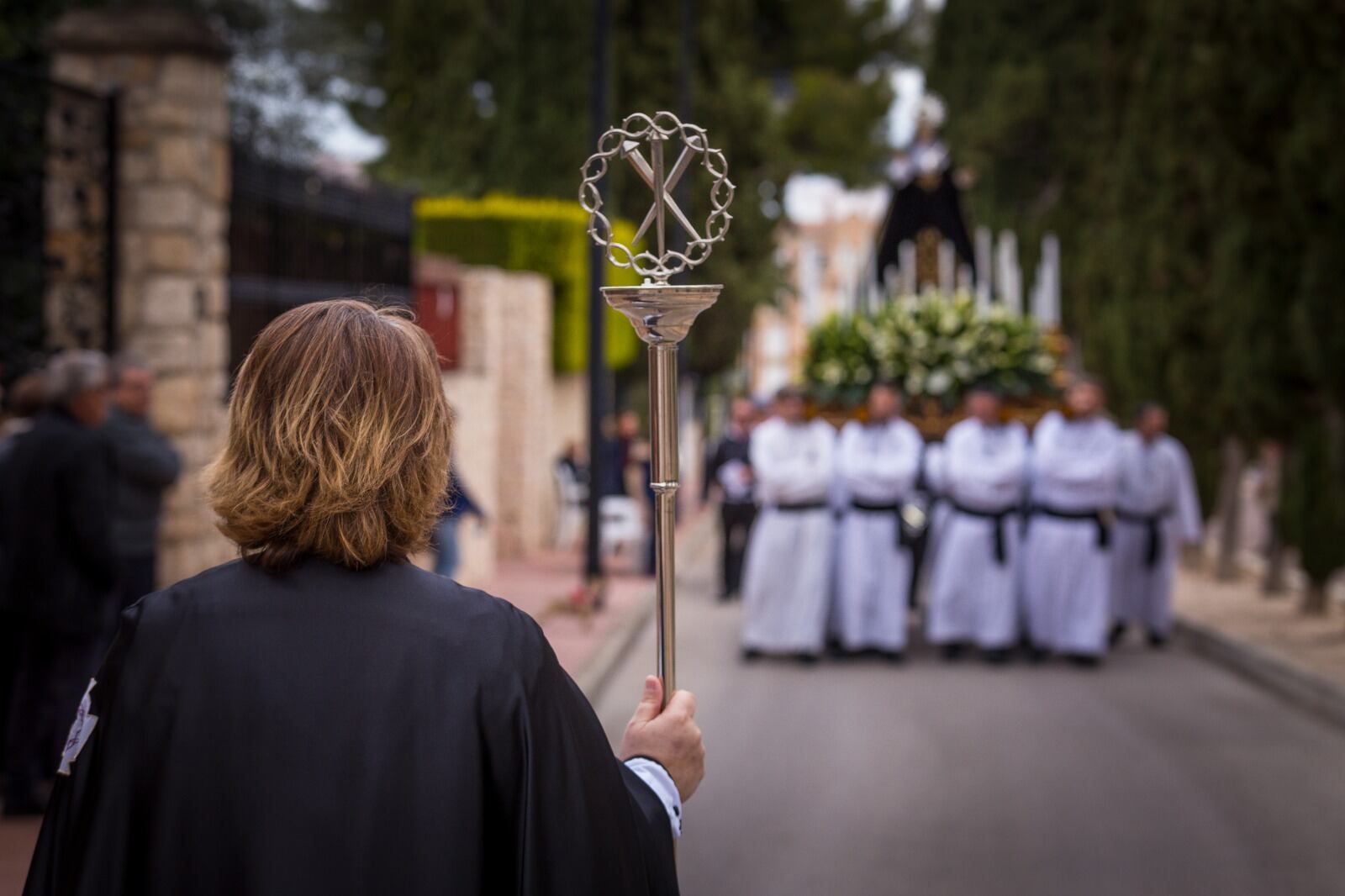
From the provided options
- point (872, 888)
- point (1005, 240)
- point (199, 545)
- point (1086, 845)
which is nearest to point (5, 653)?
point (199, 545)

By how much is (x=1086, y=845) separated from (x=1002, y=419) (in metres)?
7.31

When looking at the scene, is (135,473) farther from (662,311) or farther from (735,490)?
(735,490)

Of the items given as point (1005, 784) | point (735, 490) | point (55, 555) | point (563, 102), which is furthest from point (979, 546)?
point (563, 102)

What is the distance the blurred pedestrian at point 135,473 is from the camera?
24.1 feet

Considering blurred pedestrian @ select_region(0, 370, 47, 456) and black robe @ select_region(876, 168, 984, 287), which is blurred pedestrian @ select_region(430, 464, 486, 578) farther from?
black robe @ select_region(876, 168, 984, 287)

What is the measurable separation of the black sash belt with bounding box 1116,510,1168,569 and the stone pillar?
763cm

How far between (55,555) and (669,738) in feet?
15.2

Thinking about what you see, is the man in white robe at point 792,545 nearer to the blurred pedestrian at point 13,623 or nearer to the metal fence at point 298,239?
the metal fence at point 298,239

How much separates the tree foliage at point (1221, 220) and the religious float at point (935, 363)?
1725mm

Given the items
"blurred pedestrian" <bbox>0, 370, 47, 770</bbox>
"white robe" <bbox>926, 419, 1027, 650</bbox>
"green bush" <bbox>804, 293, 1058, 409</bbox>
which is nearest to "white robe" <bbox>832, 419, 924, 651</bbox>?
"white robe" <bbox>926, 419, 1027, 650</bbox>

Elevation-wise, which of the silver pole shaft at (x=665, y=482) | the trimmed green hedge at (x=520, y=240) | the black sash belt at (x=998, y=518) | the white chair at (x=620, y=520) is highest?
the trimmed green hedge at (x=520, y=240)

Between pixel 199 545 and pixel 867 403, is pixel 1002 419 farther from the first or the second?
pixel 199 545

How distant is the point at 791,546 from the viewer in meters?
12.9

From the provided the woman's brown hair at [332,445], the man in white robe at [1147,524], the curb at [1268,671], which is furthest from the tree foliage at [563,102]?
the woman's brown hair at [332,445]
